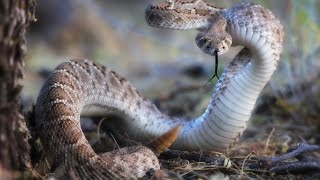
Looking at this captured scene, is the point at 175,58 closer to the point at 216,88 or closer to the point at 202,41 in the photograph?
the point at 216,88

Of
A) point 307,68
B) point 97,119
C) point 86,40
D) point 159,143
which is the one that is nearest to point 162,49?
point 86,40

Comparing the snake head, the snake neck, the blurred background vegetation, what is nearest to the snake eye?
the snake head

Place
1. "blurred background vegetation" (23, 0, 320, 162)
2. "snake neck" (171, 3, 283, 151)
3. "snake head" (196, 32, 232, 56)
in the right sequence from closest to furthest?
1. "snake head" (196, 32, 232, 56)
2. "snake neck" (171, 3, 283, 151)
3. "blurred background vegetation" (23, 0, 320, 162)

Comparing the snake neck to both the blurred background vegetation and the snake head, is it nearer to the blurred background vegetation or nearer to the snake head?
the snake head

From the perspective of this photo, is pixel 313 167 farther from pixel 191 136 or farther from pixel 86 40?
pixel 86 40

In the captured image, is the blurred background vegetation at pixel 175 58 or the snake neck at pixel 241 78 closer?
the snake neck at pixel 241 78

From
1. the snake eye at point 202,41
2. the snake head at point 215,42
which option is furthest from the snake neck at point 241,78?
the snake eye at point 202,41

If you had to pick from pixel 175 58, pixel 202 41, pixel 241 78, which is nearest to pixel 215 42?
pixel 202 41

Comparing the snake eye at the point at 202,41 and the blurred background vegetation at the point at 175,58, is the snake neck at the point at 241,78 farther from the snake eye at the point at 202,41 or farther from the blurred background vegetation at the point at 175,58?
the blurred background vegetation at the point at 175,58
